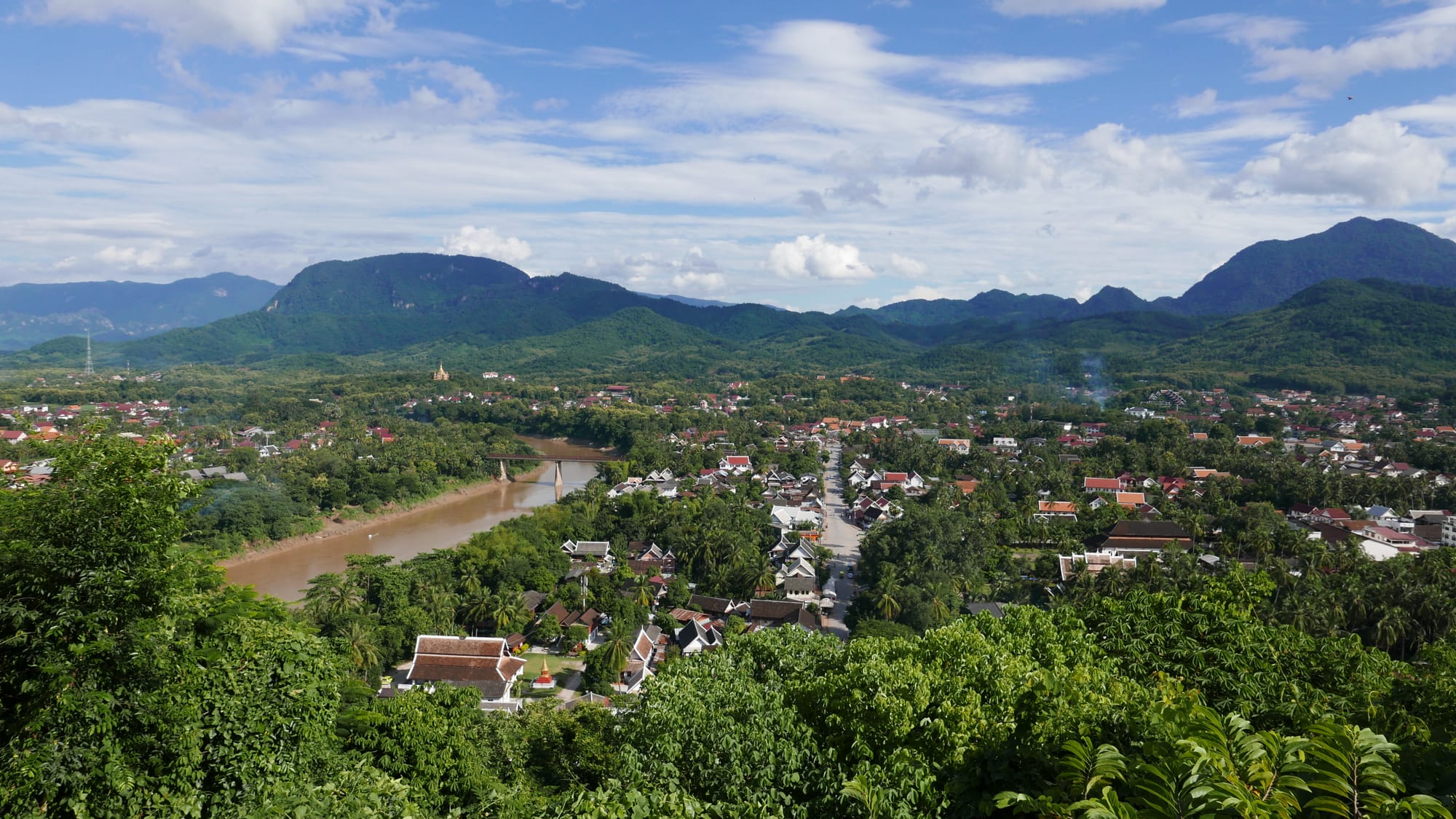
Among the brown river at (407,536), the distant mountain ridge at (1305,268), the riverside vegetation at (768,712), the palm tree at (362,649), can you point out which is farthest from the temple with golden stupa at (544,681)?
the distant mountain ridge at (1305,268)

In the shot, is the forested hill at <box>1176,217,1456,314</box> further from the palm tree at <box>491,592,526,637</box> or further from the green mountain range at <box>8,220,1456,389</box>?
the palm tree at <box>491,592,526,637</box>

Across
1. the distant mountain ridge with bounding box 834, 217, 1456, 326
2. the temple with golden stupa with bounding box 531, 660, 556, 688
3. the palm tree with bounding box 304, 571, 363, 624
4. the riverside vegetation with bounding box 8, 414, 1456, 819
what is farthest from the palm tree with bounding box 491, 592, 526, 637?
the distant mountain ridge with bounding box 834, 217, 1456, 326

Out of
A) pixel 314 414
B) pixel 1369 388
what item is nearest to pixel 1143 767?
pixel 314 414

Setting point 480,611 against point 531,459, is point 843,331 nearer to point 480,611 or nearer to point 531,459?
point 531,459

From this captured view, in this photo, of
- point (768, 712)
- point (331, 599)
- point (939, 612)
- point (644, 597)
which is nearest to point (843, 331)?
point (644, 597)

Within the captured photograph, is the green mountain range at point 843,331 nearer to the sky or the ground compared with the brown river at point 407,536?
nearer to the sky

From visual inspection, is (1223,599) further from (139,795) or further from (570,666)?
(570,666)

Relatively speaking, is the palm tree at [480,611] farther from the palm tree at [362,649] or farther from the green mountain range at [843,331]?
the green mountain range at [843,331]
